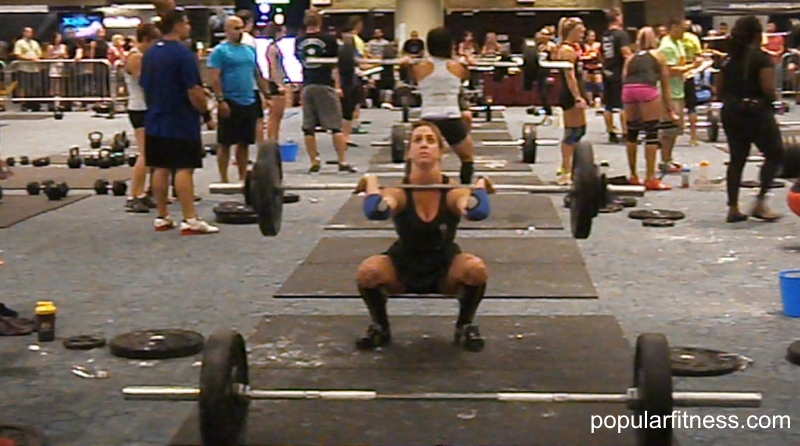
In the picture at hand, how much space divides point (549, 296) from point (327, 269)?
1.20m

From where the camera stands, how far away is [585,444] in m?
3.12

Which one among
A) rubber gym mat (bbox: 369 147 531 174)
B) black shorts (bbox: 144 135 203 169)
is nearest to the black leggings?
rubber gym mat (bbox: 369 147 531 174)

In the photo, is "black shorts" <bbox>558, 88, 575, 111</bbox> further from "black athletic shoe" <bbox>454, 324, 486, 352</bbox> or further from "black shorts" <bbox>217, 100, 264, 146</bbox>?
"black athletic shoe" <bbox>454, 324, 486, 352</bbox>

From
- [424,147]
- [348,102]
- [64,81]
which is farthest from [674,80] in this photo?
[64,81]

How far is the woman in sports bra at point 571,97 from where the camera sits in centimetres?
773

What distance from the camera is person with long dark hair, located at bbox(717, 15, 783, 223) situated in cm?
646

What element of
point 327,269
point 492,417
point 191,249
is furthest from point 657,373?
point 191,249

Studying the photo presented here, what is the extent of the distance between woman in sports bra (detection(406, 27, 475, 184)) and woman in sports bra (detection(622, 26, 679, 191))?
142 centimetres

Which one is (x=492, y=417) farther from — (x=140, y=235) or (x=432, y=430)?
(x=140, y=235)

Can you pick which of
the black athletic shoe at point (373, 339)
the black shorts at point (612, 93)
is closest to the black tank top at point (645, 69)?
the black shorts at point (612, 93)

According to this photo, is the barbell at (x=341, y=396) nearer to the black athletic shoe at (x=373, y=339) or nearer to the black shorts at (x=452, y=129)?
the black athletic shoe at (x=373, y=339)

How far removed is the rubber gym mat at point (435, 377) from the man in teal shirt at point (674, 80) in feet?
14.4

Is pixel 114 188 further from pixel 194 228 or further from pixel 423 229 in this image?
pixel 423 229

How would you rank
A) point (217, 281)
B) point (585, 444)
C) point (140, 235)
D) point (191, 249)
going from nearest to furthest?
point (585, 444), point (217, 281), point (191, 249), point (140, 235)
